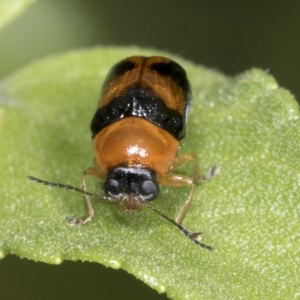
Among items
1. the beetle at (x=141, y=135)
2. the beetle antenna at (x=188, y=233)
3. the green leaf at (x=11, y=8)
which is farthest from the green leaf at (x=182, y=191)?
the green leaf at (x=11, y=8)

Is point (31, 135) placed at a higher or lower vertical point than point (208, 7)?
lower

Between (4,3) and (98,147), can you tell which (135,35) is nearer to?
(4,3)

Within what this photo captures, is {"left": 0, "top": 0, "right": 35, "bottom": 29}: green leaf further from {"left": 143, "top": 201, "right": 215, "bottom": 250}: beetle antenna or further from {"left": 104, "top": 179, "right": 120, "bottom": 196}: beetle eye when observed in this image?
{"left": 143, "top": 201, "right": 215, "bottom": 250}: beetle antenna

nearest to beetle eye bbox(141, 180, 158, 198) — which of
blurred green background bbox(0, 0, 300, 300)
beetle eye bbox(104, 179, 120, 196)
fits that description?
beetle eye bbox(104, 179, 120, 196)

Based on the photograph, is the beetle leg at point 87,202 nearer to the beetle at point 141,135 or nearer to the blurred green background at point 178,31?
the beetle at point 141,135

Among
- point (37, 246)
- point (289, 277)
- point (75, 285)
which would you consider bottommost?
point (75, 285)

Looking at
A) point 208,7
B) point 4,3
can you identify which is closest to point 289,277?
point 4,3
